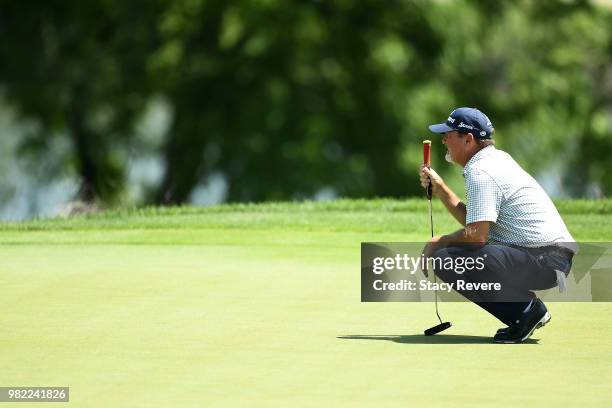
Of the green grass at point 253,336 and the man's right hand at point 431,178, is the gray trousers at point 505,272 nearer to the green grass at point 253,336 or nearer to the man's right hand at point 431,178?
the green grass at point 253,336

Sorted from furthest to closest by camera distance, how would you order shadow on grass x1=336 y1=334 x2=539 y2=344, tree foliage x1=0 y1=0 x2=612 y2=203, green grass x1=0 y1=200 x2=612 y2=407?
tree foliage x1=0 y1=0 x2=612 y2=203, shadow on grass x1=336 y1=334 x2=539 y2=344, green grass x1=0 y1=200 x2=612 y2=407

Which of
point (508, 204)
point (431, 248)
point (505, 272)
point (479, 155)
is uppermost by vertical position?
point (479, 155)

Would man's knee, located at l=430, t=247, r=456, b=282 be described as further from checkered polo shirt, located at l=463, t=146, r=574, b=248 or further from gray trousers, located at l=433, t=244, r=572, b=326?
checkered polo shirt, located at l=463, t=146, r=574, b=248

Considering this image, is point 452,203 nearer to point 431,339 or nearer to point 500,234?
point 500,234

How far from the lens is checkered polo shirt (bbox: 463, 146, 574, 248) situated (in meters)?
7.22

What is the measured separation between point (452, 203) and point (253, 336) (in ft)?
4.15

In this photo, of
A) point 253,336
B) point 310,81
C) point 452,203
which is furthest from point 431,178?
point 310,81

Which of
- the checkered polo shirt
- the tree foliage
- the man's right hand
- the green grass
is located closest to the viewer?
the green grass

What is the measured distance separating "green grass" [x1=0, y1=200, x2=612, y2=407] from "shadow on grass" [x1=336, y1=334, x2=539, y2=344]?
0.05 feet

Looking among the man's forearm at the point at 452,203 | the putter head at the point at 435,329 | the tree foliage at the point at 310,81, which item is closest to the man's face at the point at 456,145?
the man's forearm at the point at 452,203

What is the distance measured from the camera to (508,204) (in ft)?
24.0

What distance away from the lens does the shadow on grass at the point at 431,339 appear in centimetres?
709

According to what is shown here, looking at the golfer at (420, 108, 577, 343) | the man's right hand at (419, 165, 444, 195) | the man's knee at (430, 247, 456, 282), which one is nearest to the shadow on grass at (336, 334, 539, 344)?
the golfer at (420, 108, 577, 343)

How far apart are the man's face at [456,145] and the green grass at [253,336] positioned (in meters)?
0.93
